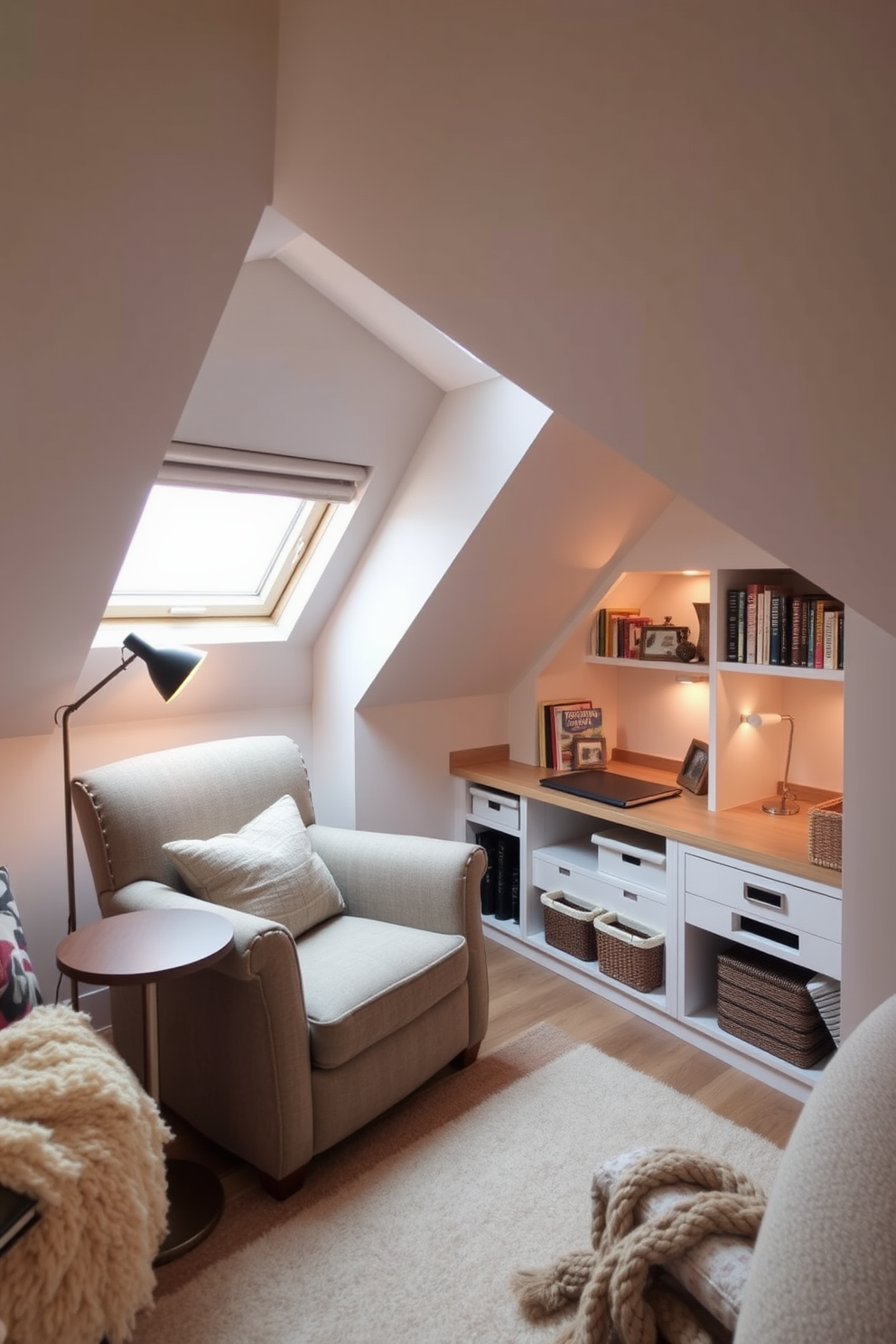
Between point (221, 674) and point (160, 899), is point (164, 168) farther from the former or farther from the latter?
point (221, 674)

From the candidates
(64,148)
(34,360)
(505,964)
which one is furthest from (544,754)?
(64,148)

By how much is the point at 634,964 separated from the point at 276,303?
90.9 inches

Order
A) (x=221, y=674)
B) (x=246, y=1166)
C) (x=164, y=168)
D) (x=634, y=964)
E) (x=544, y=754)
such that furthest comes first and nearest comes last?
(x=544, y=754) → (x=221, y=674) → (x=634, y=964) → (x=246, y=1166) → (x=164, y=168)

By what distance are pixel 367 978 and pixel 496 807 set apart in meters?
1.35

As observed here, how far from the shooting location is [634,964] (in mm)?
2873

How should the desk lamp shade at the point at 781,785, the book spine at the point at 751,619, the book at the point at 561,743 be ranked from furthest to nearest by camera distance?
the book at the point at 561,743, the desk lamp shade at the point at 781,785, the book spine at the point at 751,619

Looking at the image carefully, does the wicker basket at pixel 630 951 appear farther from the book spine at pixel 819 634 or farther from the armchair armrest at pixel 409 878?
the book spine at pixel 819 634

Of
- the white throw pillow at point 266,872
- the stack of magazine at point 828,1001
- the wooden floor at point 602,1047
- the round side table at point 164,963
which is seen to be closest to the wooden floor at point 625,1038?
the wooden floor at point 602,1047

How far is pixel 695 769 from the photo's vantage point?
3107mm

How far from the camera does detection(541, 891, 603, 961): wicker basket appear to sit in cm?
312

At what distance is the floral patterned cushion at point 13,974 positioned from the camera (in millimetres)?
1780

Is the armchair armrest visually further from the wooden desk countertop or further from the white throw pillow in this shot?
the wooden desk countertop

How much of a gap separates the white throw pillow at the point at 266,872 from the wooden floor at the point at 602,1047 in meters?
0.62

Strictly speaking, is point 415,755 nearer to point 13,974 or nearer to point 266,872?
point 266,872
